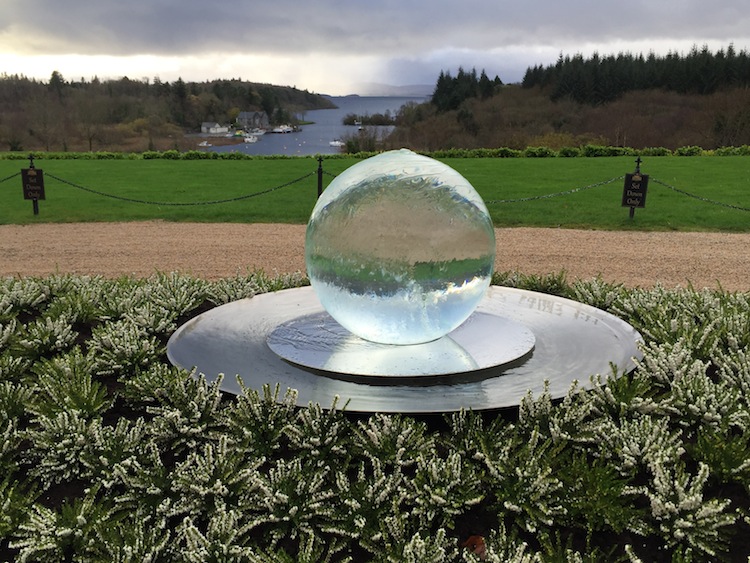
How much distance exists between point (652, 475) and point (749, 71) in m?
84.6

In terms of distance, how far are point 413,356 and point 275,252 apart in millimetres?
10065

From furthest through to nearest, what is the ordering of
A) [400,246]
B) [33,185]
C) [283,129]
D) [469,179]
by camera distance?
[283,129], [469,179], [33,185], [400,246]

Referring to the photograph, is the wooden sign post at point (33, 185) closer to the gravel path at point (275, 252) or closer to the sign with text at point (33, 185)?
the sign with text at point (33, 185)

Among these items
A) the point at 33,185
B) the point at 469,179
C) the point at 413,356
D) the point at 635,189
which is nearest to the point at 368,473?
the point at 413,356

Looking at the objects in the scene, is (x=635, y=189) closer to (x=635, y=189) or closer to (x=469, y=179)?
(x=635, y=189)

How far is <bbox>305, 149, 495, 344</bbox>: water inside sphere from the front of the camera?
15.1 ft

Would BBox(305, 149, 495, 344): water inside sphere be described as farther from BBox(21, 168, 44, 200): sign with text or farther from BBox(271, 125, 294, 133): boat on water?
BBox(271, 125, 294, 133): boat on water

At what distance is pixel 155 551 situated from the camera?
3529mm

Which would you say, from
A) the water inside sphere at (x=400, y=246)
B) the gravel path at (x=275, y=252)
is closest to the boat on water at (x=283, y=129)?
the gravel path at (x=275, y=252)

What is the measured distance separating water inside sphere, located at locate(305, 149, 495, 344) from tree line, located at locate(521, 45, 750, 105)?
260ft

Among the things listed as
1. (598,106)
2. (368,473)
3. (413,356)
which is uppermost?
(598,106)

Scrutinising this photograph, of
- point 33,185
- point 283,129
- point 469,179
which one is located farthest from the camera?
point 283,129

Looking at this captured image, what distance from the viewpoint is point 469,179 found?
26.6 m

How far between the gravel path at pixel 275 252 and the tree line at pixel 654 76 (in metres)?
67.5
